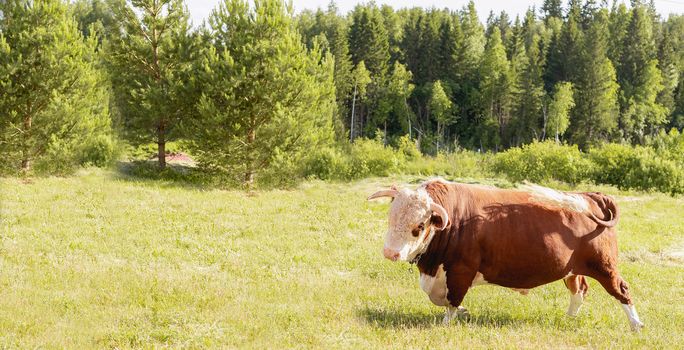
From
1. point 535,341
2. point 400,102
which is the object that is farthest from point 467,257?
point 400,102

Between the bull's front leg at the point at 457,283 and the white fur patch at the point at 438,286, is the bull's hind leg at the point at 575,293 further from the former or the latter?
the white fur patch at the point at 438,286

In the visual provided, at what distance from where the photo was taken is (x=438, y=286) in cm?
807

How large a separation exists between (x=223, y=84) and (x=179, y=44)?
5.57m

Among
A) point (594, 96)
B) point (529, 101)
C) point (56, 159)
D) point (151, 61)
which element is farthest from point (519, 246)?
point (529, 101)

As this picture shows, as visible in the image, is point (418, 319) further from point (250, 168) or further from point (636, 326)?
point (250, 168)

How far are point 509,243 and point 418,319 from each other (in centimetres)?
182

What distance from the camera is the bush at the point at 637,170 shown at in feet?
112

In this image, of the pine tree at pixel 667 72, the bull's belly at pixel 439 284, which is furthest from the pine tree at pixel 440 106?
the bull's belly at pixel 439 284

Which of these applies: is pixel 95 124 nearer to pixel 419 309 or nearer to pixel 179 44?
pixel 179 44

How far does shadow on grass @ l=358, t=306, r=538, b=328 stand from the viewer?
7956 mm

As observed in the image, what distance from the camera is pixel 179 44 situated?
30578mm

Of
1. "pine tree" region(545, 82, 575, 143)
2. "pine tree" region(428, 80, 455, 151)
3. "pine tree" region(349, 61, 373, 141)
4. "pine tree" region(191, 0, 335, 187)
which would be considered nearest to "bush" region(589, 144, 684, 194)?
"pine tree" region(191, 0, 335, 187)

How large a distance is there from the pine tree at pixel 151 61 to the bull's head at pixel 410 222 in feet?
80.2

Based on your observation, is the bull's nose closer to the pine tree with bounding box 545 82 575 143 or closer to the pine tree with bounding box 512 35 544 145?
the pine tree with bounding box 545 82 575 143
